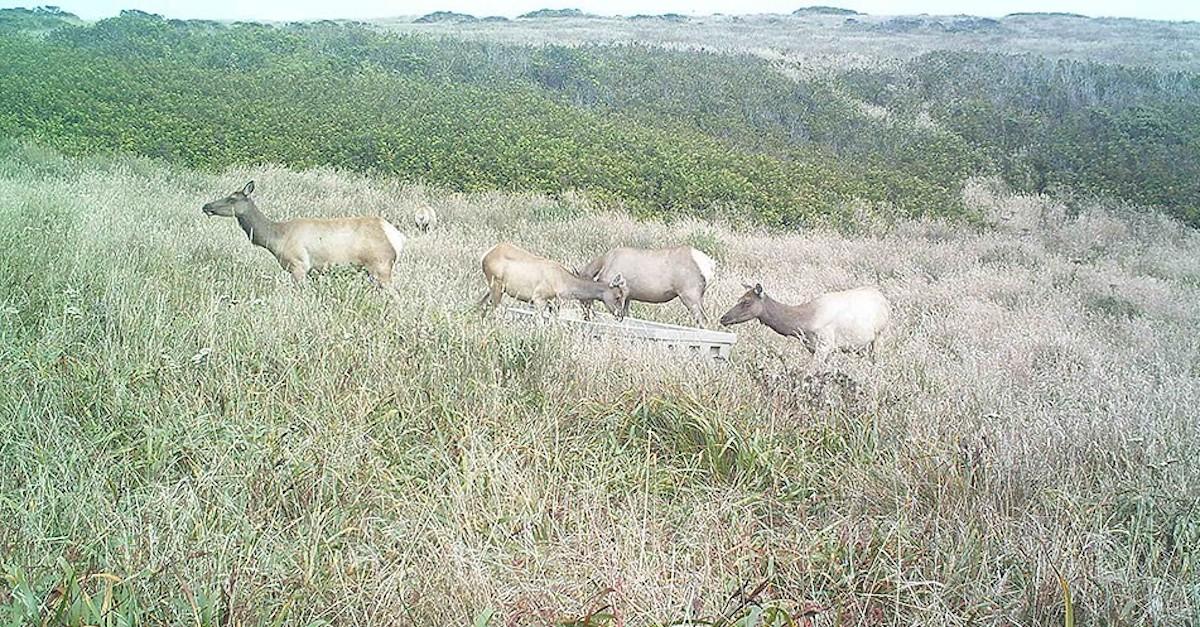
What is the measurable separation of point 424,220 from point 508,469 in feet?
25.4

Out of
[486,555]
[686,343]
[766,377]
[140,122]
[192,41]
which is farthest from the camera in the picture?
[192,41]

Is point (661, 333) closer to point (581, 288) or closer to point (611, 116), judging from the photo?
point (581, 288)

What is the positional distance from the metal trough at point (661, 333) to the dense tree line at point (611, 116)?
7.31m

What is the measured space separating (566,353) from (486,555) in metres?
2.11

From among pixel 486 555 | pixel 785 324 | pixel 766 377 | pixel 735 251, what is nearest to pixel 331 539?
pixel 486 555

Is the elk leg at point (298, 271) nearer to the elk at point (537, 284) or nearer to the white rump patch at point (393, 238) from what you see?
the white rump patch at point (393, 238)

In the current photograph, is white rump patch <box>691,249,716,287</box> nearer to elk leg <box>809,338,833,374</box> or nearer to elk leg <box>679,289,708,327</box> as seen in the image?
elk leg <box>679,289,708,327</box>

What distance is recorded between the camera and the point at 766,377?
4953mm

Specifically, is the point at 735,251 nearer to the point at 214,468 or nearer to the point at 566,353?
the point at 566,353

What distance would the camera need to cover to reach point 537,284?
23.5ft

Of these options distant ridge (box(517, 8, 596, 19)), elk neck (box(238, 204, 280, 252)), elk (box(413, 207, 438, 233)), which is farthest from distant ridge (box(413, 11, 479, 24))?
elk neck (box(238, 204, 280, 252))

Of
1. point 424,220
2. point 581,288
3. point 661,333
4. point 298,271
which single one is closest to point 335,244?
point 298,271

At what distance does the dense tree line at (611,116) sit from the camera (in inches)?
584

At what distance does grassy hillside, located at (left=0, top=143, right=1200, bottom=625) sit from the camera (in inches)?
118
